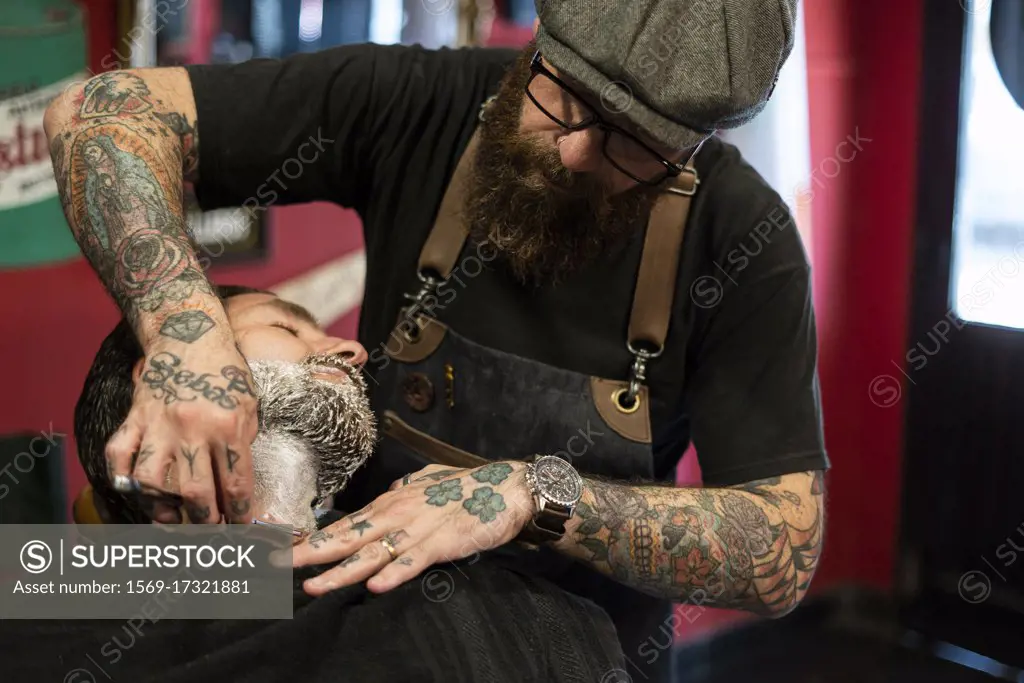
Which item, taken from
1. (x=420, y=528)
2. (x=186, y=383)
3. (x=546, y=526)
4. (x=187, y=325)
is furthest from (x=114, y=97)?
(x=546, y=526)

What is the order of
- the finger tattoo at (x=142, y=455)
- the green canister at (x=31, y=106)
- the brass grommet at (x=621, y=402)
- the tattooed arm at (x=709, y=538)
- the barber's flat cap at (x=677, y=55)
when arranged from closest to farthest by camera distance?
the finger tattoo at (x=142, y=455) → the barber's flat cap at (x=677, y=55) → the tattooed arm at (x=709, y=538) → the brass grommet at (x=621, y=402) → the green canister at (x=31, y=106)

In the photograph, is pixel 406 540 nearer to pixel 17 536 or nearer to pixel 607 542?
pixel 607 542

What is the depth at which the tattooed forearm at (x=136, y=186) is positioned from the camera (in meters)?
1.35

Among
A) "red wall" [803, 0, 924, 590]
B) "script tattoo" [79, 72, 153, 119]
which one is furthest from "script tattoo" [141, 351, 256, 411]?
"red wall" [803, 0, 924, 590]

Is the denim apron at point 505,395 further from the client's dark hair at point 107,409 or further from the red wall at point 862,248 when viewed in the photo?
the red wall at point 862,248

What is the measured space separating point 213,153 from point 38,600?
78 centimetres

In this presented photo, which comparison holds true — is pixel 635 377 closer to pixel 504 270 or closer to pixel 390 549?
pixel 504 270

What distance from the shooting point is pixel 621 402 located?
1798mm

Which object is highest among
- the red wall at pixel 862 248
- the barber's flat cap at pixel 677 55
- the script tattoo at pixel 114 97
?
the barber's flat cap at pixel 677 55

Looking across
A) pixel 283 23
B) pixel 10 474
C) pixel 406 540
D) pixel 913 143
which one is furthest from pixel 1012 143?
pixel 10 474

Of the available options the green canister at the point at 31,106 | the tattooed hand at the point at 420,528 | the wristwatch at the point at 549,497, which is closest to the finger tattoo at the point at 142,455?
the tattooed hand at the point at 420,528

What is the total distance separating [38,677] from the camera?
4.59 feet

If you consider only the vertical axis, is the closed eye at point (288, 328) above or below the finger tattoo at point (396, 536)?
above

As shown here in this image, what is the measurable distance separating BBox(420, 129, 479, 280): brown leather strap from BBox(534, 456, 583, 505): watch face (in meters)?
0.50
